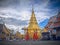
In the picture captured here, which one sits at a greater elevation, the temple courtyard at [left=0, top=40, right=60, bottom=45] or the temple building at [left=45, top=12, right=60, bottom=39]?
the temple building at [left=45, top=12, right=60, bottom=39]

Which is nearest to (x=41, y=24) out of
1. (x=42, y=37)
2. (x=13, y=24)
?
(x=42, y=37)

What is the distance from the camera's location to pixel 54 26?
7.19 m

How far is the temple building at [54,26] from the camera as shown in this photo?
7.13 meters

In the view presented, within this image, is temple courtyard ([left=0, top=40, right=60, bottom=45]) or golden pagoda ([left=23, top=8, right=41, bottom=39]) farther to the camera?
golden pagoda ([left=23, top=8, right=41, bottom=39])

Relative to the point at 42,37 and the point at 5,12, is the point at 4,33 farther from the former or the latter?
the point at 42,37

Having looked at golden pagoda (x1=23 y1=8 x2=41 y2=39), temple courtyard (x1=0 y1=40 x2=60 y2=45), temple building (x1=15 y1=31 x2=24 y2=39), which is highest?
golden pagoda (x1=23 y1=8 x2=41 y2=39)

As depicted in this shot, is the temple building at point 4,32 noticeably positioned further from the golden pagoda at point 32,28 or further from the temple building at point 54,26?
the temple building at point 54,26

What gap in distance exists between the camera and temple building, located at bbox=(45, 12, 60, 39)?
713cm

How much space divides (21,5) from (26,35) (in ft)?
2.87

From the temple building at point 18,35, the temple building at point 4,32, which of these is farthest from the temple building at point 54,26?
the temple building at point 4,32

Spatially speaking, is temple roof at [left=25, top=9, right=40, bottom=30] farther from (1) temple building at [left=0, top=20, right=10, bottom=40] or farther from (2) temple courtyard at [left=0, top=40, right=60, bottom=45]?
(1) temple building at [left=0, top=20, right=10, bottom=40]

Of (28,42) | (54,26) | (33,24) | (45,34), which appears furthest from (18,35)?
(54,26)

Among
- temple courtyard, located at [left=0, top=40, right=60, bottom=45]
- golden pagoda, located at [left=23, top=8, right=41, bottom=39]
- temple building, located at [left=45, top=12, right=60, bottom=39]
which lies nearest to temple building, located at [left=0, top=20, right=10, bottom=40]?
temple courtyard, located at [left=0, top=40, right=60, bottom=45]

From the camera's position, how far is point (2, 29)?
23.5ft
